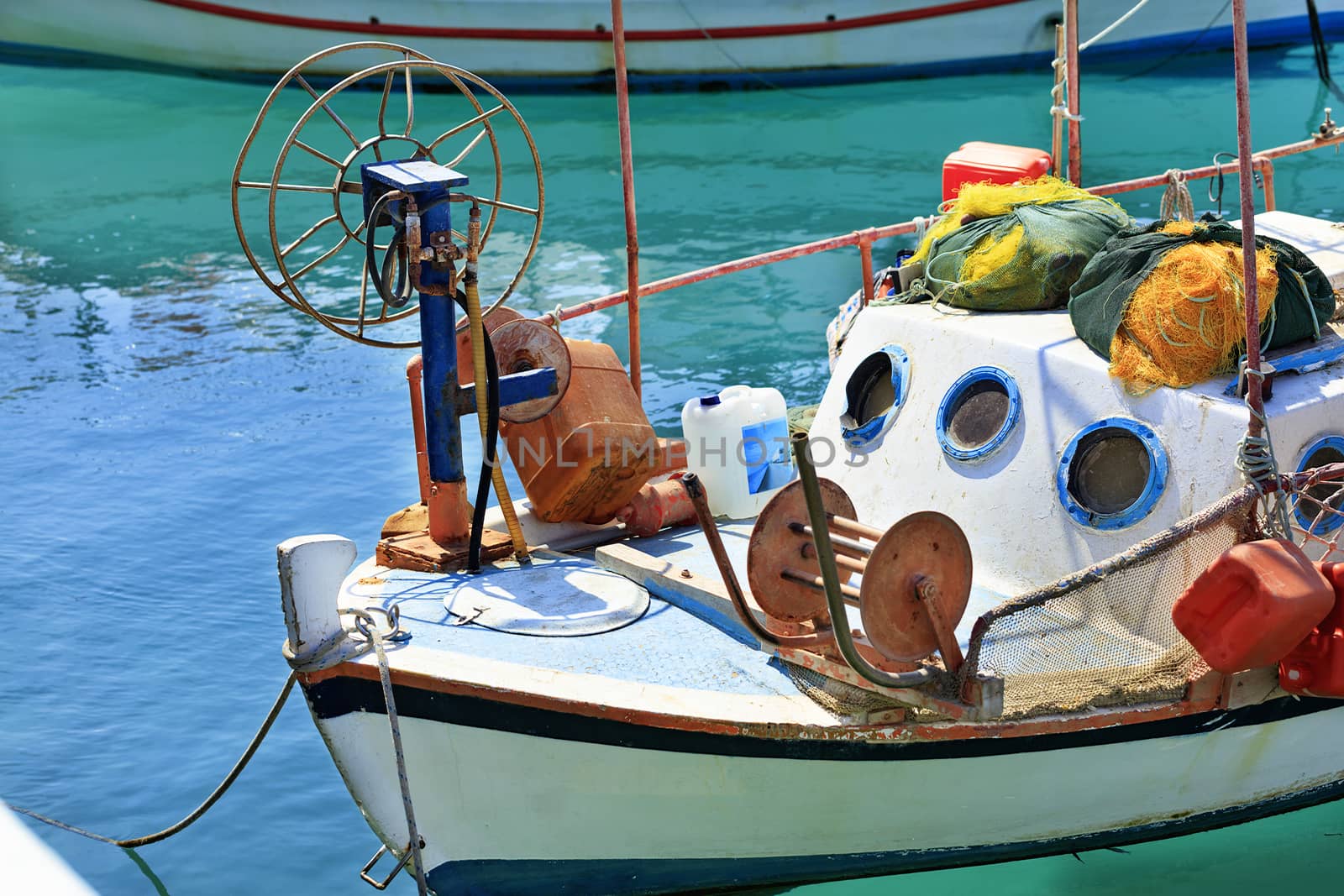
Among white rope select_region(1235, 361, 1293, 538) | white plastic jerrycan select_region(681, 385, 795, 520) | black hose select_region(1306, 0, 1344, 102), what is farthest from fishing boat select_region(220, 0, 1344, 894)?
black hose select_region(1306, 0, 1344, 102)

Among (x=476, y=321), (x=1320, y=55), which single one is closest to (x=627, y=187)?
(x=476, y=321)

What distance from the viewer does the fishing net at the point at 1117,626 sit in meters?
4.50

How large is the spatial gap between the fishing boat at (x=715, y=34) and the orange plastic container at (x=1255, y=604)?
21240 millimetres

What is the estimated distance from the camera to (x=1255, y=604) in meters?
4.29

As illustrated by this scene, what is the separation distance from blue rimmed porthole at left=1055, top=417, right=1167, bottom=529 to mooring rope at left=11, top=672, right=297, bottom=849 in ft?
9.89

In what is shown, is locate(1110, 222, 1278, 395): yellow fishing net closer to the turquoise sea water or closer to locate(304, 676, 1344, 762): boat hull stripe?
locate(304, 676, 1344, 762): boat hull stripe

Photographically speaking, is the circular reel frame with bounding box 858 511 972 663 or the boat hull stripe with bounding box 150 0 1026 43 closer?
the circular reel frame with bounding box 858 511 972 663

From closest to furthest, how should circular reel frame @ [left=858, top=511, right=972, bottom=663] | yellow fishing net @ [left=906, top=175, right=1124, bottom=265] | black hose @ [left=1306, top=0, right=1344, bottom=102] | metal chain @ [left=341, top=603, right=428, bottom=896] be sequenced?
1. circular reel frame @ [left=858, top=511, right=972, bottom=663]
2. metal chain @ [left=341, top=603, right=428, bottom=896]
3. yellow fishing net @ [left=906, top=175, right=1124, bottom=265]
4. black hose @ [left=1306, top=0, right=1344, bottom=102]

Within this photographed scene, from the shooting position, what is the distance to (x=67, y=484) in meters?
9.65

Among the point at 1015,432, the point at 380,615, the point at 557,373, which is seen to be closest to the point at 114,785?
the point at 380,615

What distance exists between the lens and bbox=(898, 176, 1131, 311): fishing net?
19.1 ft

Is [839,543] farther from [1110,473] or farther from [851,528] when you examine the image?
[1110,473]

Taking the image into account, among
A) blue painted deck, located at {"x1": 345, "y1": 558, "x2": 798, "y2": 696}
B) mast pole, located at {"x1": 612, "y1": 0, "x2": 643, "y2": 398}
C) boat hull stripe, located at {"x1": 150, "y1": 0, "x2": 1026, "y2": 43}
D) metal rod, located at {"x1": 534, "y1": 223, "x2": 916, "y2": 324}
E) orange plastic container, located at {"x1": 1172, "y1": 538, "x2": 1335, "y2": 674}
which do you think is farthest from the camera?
boat hull stripe, located at {"x1": 150, "y1": 0, "x2": 1026, "y2": 43}

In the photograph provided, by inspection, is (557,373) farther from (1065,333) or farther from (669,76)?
(669,76)
